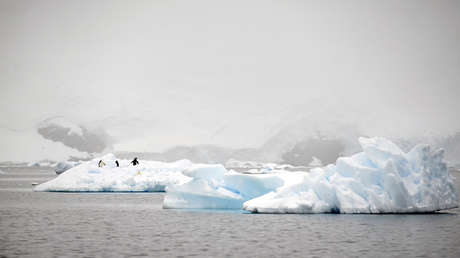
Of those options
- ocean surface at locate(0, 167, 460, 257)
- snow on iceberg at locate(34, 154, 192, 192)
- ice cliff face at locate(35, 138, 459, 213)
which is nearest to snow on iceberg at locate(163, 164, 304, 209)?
ice cliff face at locate(35, 138, 459, 213)

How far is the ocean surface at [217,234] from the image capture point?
16891 mm

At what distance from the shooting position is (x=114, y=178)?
44.0 m

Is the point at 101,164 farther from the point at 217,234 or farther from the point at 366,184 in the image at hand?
the point at 217,234

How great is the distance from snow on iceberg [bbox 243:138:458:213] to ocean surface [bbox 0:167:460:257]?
492mm

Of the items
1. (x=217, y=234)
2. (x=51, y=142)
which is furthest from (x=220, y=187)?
(x=51, y=142)

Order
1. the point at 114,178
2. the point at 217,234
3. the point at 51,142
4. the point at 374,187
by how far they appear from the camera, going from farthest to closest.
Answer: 1. the point at 51,142
2. the point at 114,178
3. the point at 374,187
4. the point at 217,234

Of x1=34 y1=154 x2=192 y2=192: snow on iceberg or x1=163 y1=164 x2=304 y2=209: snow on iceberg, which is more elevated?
x1=34 y1=154 x2=192 y2=192: snow on iceberg

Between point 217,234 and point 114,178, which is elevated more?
point 114,178

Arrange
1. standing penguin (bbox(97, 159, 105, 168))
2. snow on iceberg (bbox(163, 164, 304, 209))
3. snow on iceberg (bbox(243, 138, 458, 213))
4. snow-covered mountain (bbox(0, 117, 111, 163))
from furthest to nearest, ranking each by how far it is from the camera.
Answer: snow-covered mountain (bbox(0, 117, 111, 163)) < standing penguin (bbox(97, 159, 105, 168)) < snow on iceberg (bbox(163, 164, 304, 209)) < snow on iceberg (bbox(243, 138, 458, 213))

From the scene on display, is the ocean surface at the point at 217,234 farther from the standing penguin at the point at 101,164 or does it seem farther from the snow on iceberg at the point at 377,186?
the standing penguin at the point at 101,164

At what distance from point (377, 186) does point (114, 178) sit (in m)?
23.6

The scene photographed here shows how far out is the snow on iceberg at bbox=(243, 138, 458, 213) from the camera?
2497 centimetres

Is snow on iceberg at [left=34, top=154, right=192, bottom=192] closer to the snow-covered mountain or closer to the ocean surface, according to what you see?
the ocean surface

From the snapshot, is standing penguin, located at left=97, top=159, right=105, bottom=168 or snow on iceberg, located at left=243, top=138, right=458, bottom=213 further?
standing penguin, located at left=97, top=159, right=105, bottom=168
